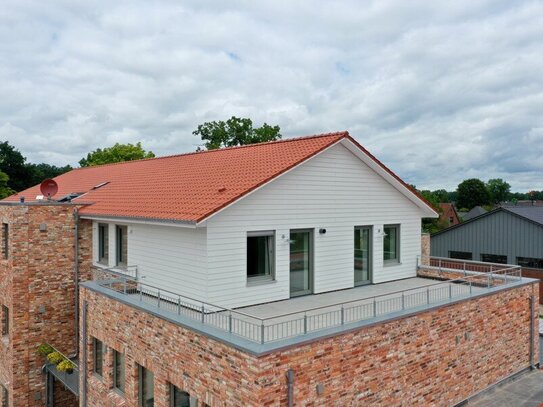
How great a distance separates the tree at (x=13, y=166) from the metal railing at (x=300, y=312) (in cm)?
5300

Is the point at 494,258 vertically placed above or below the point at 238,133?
below

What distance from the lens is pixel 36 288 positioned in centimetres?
1511

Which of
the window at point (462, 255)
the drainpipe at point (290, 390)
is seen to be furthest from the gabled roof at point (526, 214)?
the drainpipe at point (290, 390)

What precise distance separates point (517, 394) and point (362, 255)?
594cm

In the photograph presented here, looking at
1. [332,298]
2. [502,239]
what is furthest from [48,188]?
[502,239]

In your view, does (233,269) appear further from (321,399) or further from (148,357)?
(321,399)

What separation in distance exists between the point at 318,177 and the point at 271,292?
3.76 metres

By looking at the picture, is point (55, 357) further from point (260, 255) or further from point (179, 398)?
point (260, 255)

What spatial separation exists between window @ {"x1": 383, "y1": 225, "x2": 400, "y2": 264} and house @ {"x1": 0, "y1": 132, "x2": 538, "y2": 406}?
0.19 ft

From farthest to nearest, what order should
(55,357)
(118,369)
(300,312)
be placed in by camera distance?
(55,357)
(118,369)
(300,312)

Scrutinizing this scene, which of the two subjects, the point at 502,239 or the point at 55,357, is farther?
the point at 502,239

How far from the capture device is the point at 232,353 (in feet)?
26.2

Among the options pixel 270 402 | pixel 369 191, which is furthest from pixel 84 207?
pixel 270 402

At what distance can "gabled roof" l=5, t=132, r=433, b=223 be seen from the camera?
1173cm
